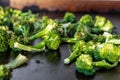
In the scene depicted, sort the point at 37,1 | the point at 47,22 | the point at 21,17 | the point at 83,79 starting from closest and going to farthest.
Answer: the point at 83,79
the point at 47,22
the point at 21,17
the point at 37,1

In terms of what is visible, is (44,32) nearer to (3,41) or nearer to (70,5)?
(3,41)

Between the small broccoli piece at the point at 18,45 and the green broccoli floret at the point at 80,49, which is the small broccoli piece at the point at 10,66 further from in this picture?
the green broccoli floret at the point at 80,49

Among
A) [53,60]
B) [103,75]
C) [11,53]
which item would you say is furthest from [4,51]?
[103,75]

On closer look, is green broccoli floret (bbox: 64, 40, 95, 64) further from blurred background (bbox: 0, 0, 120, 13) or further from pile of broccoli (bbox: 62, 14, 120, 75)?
blurred background (bbox: 0, 0, 120, 13)

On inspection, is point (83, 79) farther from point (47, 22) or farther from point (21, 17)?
point (21, 17)

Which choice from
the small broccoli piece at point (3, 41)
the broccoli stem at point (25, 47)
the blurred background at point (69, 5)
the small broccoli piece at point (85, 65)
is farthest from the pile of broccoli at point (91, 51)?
the blurred background at point (69, 5)

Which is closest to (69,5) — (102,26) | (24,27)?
(102,26)
